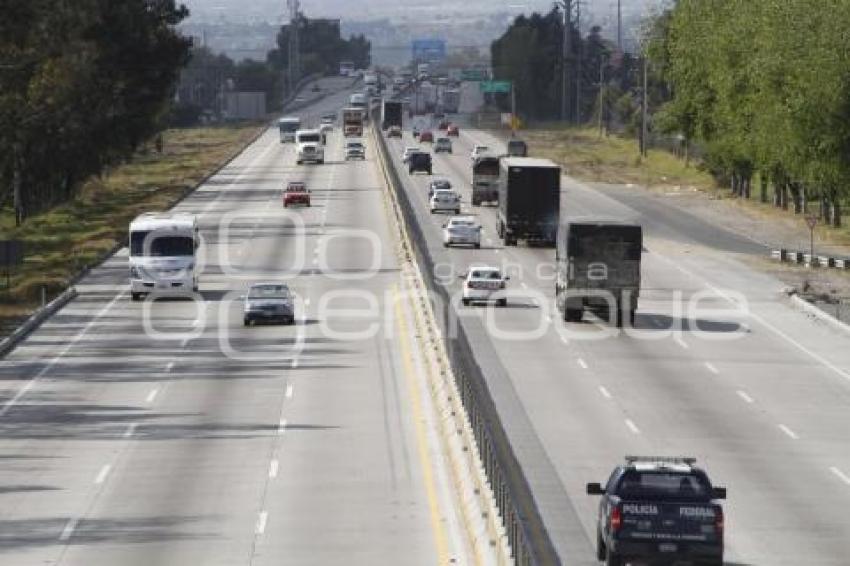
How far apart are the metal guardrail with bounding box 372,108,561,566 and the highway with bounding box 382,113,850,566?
146 cm

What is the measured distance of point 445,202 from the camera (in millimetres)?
110000

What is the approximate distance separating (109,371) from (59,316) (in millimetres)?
15167

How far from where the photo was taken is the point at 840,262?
87250mm

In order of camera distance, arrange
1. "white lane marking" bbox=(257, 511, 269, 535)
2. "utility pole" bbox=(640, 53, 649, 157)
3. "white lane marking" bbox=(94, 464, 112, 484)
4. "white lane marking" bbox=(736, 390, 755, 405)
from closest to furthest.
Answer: "white lane marking" bbox=(257, 511, 269, 535) < "white lane marking" bbox=(94, 464, 112, 484) < "white lane marking" bbox=(736, 390, 755, 405) < "utility pole" bbox=(640, 53, 649, 157)

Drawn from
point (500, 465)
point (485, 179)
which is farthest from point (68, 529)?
point (485, 179)

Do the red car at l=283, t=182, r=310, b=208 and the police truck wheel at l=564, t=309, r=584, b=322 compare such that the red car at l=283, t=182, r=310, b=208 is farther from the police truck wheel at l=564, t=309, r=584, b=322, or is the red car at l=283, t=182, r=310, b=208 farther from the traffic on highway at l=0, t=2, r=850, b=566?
the police truck wheel at l=564, t=309, r=584, b=322

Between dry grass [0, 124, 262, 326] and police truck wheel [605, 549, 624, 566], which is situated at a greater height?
police truck wheel [605, 549, 624, 566]

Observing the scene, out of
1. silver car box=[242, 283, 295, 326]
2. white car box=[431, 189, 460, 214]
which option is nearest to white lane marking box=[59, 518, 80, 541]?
silver car box=[242, 283, 295, 326]

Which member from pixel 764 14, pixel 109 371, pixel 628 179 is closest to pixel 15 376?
pixel 109 371

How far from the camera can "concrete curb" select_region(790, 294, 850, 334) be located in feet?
213

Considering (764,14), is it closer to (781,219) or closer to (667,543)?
(781,219)

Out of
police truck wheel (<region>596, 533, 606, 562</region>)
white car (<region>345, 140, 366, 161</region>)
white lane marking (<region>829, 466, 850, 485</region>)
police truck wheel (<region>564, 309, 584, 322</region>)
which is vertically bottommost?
white car (<region>345, 140, 366, 161</region>)

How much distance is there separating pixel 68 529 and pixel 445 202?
7859 cm

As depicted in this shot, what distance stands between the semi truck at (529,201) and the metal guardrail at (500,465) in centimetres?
3779
